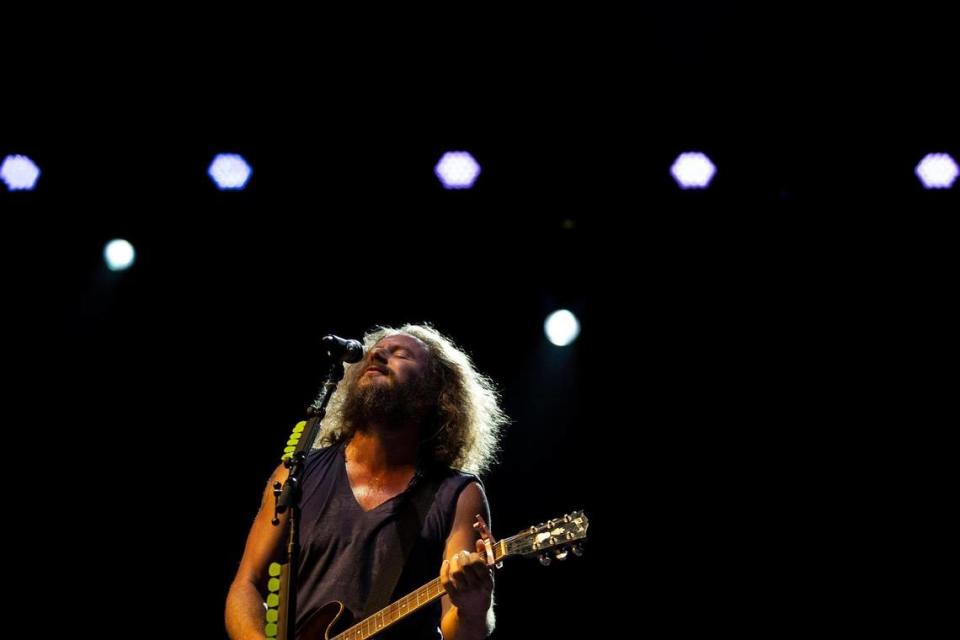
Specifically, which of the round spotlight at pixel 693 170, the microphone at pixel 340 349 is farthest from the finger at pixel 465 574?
the round spotlight at pixel 693 170

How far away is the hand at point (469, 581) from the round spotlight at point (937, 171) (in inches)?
139

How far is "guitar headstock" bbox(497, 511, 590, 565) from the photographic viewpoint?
2.46 meters

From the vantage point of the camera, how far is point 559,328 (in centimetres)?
519

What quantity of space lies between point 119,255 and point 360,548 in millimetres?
3054

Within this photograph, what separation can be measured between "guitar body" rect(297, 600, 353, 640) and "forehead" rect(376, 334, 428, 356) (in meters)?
1.20

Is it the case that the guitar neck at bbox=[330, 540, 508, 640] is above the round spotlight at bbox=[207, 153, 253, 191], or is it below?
below

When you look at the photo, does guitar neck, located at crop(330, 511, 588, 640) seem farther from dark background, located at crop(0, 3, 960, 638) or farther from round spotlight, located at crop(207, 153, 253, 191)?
round spotlight, located at crop(207, 153, 253, 191)

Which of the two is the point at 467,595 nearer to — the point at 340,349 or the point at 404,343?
the point at 340,349

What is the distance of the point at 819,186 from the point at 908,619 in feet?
7.76

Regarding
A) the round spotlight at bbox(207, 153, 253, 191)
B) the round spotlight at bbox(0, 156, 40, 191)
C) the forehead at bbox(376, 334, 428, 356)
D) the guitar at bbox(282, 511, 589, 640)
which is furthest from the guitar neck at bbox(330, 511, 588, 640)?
the round spotlight at bbox(0, 156, 40, 191)

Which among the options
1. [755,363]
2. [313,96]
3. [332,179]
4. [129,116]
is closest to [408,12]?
[313,96]

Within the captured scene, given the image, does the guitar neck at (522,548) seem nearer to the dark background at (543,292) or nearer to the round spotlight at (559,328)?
the dark background at (543,292)

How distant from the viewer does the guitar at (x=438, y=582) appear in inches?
97.4

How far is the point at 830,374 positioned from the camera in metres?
5.01
